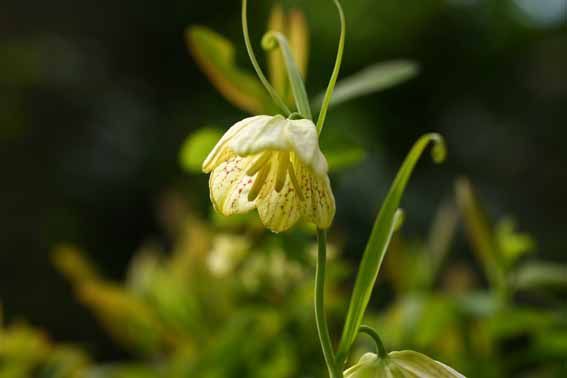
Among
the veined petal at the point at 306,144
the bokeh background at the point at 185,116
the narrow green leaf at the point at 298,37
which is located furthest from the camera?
the bokeh background at the point at 185,116

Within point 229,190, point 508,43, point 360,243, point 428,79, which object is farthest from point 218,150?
point 508,43

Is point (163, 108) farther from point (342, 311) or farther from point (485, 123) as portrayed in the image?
point (342, 311)

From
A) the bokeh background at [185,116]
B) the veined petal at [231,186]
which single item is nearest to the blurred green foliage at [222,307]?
the veined petal at [231,186]

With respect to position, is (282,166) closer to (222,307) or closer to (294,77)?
(294,77)

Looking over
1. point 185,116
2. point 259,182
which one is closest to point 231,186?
point 259,182

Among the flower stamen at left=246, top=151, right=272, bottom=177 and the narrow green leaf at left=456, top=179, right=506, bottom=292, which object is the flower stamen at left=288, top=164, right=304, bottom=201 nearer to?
the flower stamen at left=246, top=151, right=272, bottom=177

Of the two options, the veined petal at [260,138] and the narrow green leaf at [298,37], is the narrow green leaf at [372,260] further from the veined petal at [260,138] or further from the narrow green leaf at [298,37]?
the narrow green leaf at [298,37]

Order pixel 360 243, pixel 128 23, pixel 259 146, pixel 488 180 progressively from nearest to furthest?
pixel 259 146 → pixel 360 243 → pixel 488 180 → pixel 128 23
